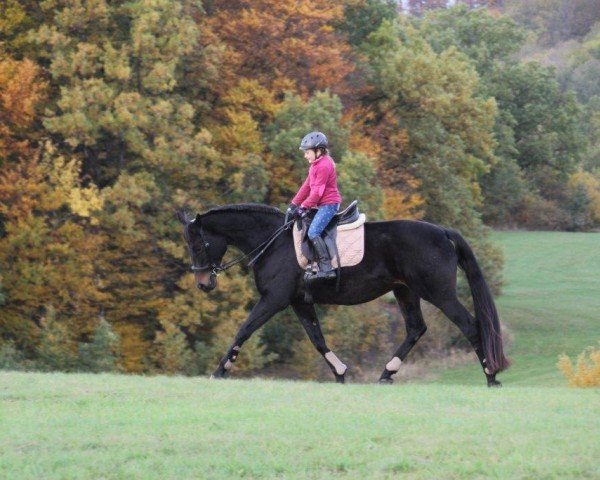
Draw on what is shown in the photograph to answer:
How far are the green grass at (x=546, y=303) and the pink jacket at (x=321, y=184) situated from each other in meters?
23.4

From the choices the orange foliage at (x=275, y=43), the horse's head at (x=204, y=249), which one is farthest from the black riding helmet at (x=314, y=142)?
the orange foliage at (x=275, y=43)

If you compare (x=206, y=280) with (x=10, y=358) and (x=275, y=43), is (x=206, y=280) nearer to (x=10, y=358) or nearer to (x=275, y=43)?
(x=10, y=358)

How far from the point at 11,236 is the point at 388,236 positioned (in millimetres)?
21732

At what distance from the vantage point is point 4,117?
34.8 meters

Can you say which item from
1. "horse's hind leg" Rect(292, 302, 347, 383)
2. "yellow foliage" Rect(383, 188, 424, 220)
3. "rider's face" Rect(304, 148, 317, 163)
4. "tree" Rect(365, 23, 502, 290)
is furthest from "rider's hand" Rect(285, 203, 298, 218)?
"tree" Rect(365, 23, 502, 290)

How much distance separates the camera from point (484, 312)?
1441 centimetres

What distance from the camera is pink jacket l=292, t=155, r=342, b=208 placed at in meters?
14.3

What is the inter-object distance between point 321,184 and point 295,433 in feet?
17.0

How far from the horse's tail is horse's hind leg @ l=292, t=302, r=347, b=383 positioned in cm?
181

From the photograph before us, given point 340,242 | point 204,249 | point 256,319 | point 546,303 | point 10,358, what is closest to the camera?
point 340,242

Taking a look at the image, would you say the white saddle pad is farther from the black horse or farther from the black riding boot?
the black riding boot

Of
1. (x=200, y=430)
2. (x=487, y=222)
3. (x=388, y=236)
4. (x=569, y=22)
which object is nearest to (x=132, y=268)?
(x=388, y=236)

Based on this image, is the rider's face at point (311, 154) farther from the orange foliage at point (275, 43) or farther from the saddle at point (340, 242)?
the orange foliage at point (275, 43)

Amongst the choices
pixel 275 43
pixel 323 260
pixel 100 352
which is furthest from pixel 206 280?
pixel 275 43
